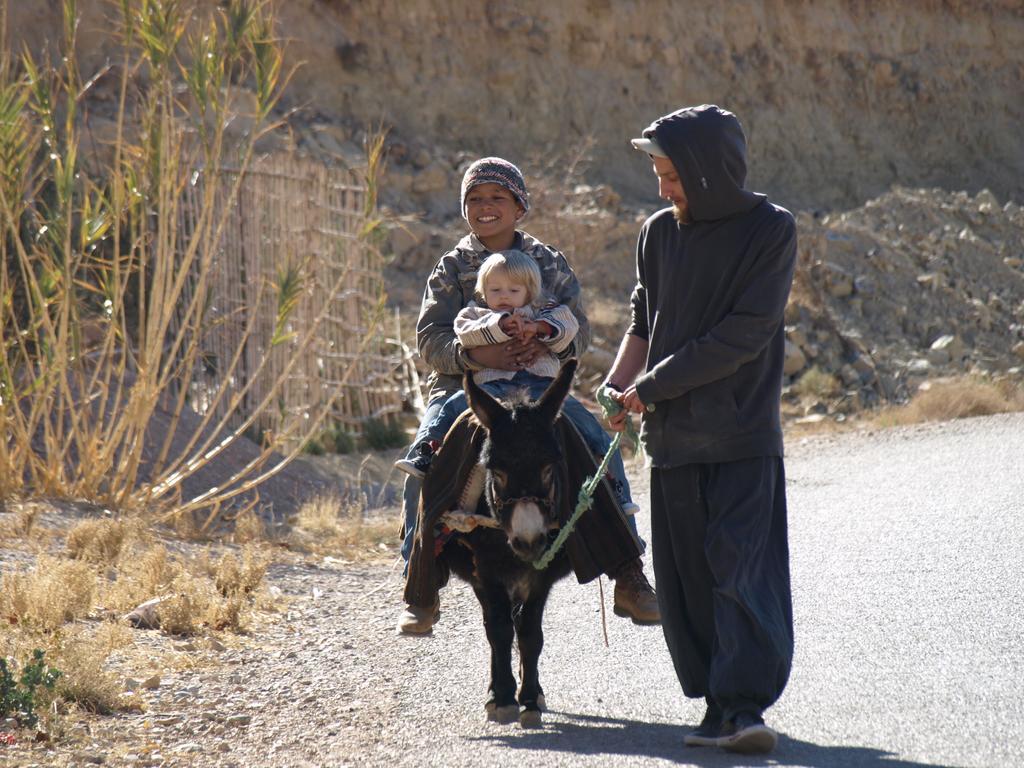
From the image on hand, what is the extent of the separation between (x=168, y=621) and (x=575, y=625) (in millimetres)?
2031

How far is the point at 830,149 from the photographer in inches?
1209

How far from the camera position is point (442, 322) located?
549cm

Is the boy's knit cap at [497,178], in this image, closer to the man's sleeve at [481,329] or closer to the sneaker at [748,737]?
A: the man's sleeve at [481,329]

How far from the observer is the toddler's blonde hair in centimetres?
517

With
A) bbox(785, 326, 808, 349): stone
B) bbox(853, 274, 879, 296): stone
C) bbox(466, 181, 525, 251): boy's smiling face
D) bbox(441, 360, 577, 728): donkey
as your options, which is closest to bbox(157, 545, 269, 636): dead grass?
bbox(441, 360, 577, 728): donkey

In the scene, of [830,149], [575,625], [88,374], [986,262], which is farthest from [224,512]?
[830,149]

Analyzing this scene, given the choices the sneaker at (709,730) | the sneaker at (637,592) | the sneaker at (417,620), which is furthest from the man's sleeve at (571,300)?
the sneaker at (709,730)

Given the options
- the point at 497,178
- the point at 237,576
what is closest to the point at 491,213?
the point at 497,178

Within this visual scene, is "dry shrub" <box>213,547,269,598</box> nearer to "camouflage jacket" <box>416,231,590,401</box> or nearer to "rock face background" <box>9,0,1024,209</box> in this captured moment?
"camouflage jacket" <box>416,231,590,401</box>

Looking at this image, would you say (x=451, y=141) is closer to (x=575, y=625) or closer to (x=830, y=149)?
(x=830, y=149)

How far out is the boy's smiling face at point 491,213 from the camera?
555 cm

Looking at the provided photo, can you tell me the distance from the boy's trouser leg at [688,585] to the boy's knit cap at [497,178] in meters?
1.50

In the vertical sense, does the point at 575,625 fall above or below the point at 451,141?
below

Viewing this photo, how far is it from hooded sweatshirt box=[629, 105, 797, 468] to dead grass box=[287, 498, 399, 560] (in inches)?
210
